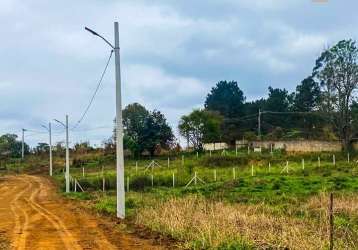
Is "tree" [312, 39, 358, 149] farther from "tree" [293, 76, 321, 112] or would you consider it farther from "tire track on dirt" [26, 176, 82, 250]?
"tire track on dirt" [26, 176, 82, 250]

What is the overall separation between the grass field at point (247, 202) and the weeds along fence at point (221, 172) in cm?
9

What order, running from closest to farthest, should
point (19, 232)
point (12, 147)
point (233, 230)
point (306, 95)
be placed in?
point (233, 230) → point (19, 232) → point (306, 95) → point (12, 147)

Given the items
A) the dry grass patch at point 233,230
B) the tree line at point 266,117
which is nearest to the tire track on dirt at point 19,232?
the dry grass patch at point 233,230

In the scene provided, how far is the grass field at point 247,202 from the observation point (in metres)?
14.1

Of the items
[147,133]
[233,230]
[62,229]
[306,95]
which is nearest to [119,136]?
[62,229]

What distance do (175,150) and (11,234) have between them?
70536 millimetres

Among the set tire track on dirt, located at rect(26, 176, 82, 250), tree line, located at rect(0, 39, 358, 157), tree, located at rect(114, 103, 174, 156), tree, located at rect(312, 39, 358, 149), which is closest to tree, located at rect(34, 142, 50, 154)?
tree line, located at rect(0, 39, 358, 157)

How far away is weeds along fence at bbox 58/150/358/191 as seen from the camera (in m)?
51.7

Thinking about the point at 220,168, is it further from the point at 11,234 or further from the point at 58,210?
the point at 11,234

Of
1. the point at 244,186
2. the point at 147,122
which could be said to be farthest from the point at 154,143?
the point at 244,186

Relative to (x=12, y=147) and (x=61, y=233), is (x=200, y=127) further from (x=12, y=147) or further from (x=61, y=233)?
(x=61, y=233)

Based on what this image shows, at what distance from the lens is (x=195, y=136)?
90.2 metres

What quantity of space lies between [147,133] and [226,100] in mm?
28011

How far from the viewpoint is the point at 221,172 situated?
59969 millimetres
